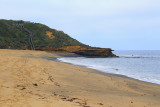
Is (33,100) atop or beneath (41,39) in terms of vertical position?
beneath

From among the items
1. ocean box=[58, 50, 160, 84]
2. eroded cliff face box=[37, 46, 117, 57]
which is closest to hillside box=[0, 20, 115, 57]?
eroded cliff face box=[37, 46, 117, 57]

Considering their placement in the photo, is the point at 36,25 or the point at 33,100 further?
the point at 36,25

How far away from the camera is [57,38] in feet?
171

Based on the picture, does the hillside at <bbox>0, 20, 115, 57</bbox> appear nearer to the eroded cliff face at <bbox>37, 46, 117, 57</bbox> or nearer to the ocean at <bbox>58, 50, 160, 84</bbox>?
the eroded cliff face at <bbox>37, 46, 117, 57</bbox>

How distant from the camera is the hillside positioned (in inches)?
1750

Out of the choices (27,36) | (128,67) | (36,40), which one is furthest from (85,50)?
(128,67)

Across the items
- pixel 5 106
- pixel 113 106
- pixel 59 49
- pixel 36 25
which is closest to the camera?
pixel 5 106

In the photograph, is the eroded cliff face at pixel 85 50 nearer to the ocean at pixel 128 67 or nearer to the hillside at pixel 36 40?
the hillside at pixel 36 40

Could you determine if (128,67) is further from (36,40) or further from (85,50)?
(36,40)

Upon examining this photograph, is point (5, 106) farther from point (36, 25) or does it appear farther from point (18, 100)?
point (36, 25)

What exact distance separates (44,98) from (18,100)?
75 cm

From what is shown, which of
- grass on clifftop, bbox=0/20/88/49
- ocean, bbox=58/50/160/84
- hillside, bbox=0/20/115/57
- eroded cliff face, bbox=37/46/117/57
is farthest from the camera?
eroded cliff face, bbox=37/46/117/57

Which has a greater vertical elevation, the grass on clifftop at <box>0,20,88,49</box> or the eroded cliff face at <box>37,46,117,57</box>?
the grass on clifftop at <box>0,20,88,49</box>

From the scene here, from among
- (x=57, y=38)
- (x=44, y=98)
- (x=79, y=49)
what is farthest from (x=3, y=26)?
(x=44, y=98)
